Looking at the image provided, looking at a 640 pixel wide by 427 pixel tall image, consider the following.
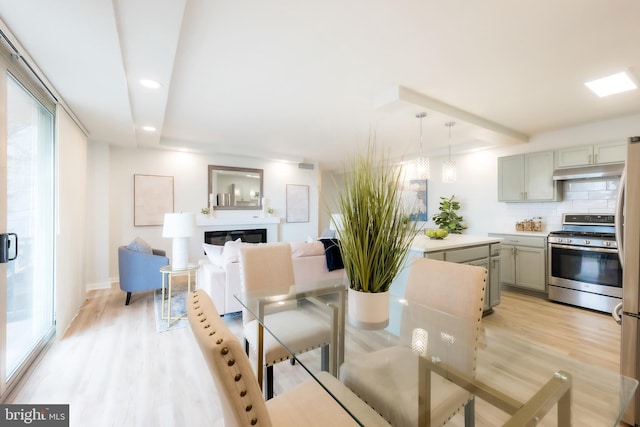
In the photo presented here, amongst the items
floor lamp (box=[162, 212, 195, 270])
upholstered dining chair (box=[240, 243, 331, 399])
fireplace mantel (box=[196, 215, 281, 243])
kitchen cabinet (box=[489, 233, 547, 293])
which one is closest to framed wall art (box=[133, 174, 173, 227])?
fireplace mantel (box=[196, 215, 281, 243])

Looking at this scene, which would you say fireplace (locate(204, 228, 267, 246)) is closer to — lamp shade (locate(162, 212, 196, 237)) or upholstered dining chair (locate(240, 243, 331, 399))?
lamp shade (locate(162, 212, 196, 237))

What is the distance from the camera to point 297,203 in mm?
6605

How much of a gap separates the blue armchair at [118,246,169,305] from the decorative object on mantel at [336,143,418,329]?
336 cm

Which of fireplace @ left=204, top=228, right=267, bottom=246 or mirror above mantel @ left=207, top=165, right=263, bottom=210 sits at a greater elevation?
mirror above mantel @ left=207, top=165, right=263, bottom=210

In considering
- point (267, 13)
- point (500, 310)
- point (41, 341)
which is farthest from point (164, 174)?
point (500, 310)

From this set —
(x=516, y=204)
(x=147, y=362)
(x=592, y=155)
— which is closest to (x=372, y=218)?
(x=147, y=362)

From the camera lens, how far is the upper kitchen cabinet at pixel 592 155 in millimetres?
3476

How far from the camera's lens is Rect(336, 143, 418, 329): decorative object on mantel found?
1105 mm

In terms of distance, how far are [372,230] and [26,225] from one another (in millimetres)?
2751

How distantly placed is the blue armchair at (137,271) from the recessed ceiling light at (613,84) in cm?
514

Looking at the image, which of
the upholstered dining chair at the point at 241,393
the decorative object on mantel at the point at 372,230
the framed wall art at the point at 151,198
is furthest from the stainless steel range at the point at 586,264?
the framed wall art at the point at 151,198

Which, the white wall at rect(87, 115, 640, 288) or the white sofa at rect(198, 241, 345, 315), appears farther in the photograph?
the white wall at rect(87, 115, 640, 288)

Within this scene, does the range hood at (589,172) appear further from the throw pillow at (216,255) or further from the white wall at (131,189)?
the white wall at (131,189)

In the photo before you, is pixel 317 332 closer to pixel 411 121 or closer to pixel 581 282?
pixel 411 121
